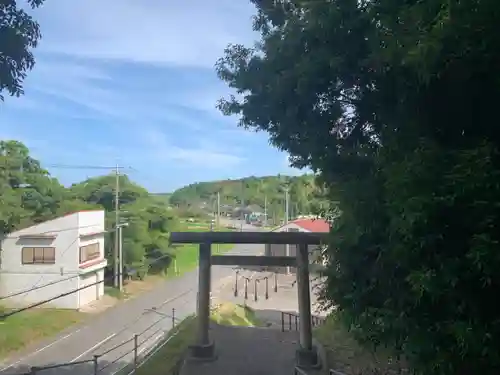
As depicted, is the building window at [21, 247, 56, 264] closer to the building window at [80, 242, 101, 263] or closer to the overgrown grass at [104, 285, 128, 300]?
the building window at [80, 242, 101, 263]

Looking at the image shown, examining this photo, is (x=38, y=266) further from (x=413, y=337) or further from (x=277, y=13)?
(x=413, y=337)

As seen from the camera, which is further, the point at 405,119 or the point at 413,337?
the point at 405,119

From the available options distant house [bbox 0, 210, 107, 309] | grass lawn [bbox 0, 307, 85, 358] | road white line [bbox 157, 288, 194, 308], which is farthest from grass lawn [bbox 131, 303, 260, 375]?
distant house [bbox 0, 210, 107, 309]

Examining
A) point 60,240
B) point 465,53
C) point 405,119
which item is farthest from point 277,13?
point 60,240

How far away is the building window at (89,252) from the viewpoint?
1631 cm

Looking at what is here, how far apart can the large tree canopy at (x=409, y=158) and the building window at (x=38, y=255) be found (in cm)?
1355

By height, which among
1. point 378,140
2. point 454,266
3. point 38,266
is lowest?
point 38,266

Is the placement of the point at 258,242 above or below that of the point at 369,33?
below

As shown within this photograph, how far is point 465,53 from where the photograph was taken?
260 centimetres

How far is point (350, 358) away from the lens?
7.66m

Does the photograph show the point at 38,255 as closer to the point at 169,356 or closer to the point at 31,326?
the point at 31,326

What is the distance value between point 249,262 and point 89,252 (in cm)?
1081

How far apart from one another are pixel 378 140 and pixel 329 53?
3.16 feet

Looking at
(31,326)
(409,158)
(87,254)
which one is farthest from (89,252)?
(409,158)
